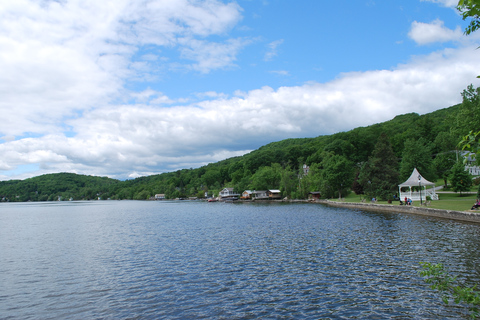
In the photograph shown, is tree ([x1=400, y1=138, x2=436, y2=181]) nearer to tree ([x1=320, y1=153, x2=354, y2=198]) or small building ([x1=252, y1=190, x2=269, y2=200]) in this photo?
tree ([x1=320, y1=153, x2=354, y2=198])

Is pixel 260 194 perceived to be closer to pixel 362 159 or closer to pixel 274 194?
pixel 274 194

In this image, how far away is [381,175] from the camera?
5691 centimetres

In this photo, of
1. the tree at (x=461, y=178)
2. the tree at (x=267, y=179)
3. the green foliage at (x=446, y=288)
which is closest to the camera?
the green foliage at (x=446, y=288)

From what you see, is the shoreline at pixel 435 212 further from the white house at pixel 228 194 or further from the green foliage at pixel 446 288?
the white house at pixel 228 194

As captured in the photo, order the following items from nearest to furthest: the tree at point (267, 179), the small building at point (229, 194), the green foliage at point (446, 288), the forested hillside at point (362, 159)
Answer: the green foliage at point (446, 288) → the forested hillside at point (362, 159) → the tree at point (267, 179) → the small building at point (229, 194)

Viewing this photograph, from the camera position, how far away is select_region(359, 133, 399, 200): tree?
184 ft

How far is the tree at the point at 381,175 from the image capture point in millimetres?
56062

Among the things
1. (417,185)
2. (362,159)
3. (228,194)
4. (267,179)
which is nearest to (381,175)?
(417,185)

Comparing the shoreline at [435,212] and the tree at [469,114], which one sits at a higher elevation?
the tree at [469,114]

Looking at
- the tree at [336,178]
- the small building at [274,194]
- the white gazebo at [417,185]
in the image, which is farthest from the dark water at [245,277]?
the small building at [274,194]

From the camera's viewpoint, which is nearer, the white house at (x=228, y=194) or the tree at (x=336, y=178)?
the tree at (x=336, y=178)

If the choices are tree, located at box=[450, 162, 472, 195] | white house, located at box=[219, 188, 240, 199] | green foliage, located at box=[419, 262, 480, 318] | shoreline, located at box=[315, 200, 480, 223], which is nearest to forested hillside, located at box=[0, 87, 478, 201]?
white house, located at box=[219, 188, 240, 199]

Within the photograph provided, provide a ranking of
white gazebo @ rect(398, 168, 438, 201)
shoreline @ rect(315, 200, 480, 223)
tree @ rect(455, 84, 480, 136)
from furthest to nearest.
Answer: white gazebo @ rect(398, 168, 438, 201) < tree @ rect(455, 84, 480, 136) < shoreline @ rect(315, 200, 480, 223)

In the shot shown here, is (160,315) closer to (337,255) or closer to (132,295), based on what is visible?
(132,295)
